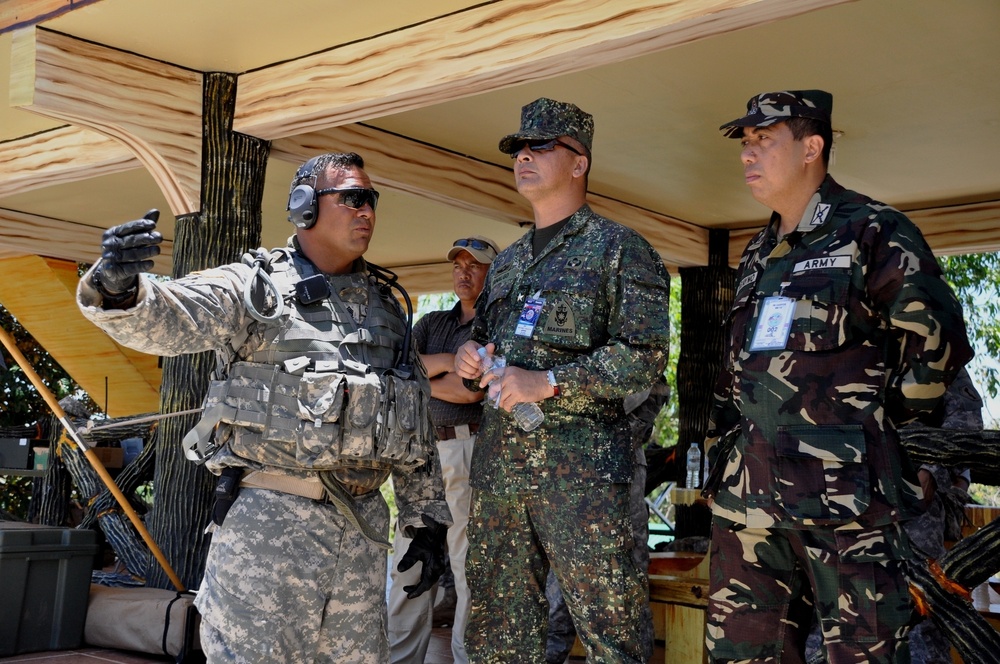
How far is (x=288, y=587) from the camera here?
3.09m

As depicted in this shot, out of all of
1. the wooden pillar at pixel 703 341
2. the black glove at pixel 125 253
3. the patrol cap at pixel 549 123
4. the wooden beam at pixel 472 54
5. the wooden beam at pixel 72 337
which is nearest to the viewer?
the black glove at pixel 125 253

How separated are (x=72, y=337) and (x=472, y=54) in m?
7.11

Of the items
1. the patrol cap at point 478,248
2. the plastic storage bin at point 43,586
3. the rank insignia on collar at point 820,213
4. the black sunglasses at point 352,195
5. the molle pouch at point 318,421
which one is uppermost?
the patrol cap at point 478,248

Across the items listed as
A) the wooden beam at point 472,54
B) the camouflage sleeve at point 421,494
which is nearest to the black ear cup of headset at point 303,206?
the camouflage sleeve at point 421,494

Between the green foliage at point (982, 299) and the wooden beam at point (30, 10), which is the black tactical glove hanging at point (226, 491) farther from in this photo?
the green foliage at point (982, 299)

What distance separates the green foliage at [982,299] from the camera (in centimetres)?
1484

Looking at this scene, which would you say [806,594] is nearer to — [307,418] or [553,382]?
[553,382]

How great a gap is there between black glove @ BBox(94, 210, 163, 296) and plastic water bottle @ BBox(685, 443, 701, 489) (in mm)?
5465

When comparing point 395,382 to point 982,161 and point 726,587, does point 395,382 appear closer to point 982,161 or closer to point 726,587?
point 726,587

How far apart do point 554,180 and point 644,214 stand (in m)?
4.07

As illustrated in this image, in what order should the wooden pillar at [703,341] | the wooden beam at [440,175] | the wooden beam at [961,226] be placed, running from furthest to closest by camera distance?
the wooden pillar at [703,341] < the wooden beam at [961,226] < the wooden beam at [440,175]

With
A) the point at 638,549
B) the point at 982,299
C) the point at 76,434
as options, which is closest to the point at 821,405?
the point at 638,549

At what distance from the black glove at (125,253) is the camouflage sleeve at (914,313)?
1.90 m

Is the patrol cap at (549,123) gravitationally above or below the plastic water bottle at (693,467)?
above
